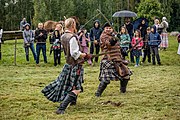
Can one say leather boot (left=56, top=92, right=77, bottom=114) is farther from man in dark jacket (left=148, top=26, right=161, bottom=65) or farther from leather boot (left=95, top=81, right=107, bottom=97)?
man in dark jacket (left=148, top=26, right=161, bottom=65)

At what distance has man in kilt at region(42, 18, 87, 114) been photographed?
7711mm

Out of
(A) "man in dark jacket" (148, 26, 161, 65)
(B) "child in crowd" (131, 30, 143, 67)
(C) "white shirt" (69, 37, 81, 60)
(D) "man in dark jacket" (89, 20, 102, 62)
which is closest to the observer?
(C) "white shirt" (69, 37, 81, 60)

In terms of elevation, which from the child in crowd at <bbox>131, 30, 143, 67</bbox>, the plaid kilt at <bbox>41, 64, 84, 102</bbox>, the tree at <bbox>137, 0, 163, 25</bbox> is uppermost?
the tree at <bbox>137, 0, 163, 25</bbox>

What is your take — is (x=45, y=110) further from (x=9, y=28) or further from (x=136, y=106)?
(x=9, y=28)

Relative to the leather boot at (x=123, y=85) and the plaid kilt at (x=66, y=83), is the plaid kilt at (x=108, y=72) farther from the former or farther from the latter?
the plaid kilt at (x=66, y=83)

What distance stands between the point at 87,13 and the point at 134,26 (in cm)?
3043

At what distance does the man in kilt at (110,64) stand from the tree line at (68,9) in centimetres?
2371

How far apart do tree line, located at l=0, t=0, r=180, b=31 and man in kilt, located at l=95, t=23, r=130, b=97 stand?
23.7m

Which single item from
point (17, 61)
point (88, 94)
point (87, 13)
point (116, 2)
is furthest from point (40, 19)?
point (88, 94)

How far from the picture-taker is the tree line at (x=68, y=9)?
43812 millimetres

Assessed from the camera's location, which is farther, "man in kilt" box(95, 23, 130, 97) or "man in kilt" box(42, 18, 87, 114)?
"man in kilt" box(95, 23, 130, 97)

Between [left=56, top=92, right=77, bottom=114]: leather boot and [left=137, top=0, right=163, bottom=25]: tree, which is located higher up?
[left=137, top=0, right=163, bottom=25]: tree

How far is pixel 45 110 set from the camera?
8258 mm

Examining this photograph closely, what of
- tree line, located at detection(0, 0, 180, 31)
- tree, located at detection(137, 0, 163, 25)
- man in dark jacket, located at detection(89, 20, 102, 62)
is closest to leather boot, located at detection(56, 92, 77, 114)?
man in dark jacket, located at detection(89, 20, 102, 62)
